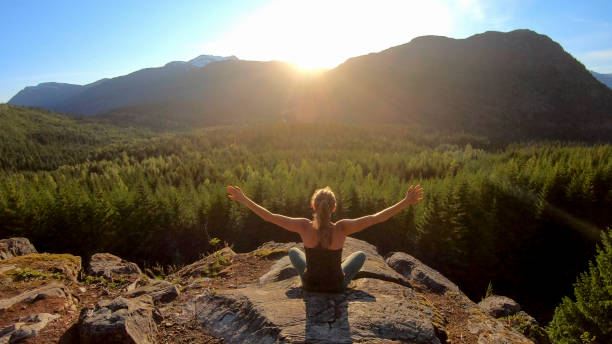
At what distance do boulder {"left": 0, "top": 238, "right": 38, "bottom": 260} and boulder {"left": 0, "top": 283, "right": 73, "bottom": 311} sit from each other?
3.07m

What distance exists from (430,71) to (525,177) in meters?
76.1

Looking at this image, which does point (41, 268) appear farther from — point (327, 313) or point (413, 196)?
point (413, 196)

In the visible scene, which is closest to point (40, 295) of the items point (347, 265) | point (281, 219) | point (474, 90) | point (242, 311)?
point (242, 311)

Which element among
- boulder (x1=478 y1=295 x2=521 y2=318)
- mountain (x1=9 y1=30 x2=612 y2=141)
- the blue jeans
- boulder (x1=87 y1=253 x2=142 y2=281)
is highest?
mountain (x1=9 y1=30 x2=612 y2=141)

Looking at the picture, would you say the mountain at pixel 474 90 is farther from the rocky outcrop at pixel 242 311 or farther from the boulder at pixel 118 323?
the boulder at pixel 118 323

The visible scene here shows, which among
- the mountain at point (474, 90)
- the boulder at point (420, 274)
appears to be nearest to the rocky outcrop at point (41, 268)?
the boulder at point (420, 274)

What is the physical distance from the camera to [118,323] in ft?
11.0

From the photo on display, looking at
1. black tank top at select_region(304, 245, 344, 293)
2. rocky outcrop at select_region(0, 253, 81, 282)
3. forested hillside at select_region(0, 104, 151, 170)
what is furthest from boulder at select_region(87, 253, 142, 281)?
forested hillside at select_region(0, 104, 151, 170)

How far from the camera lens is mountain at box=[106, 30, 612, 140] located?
60.0 meters

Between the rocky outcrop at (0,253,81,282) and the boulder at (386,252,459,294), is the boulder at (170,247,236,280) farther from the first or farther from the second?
the boulder at (386,252,459,294)

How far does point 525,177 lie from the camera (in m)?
9.47

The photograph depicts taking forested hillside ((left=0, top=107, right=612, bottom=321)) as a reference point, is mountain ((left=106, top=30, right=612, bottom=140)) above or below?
above

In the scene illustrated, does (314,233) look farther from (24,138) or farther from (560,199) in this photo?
(24,138)

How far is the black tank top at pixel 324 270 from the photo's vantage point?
3.95 metres
